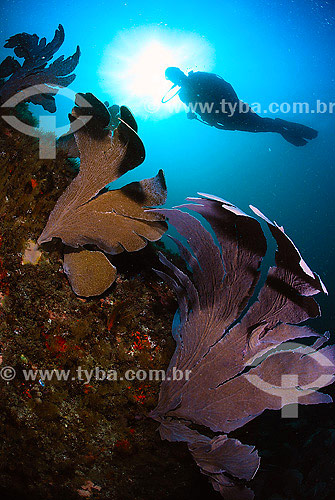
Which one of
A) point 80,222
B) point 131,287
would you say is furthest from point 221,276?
point 80,222

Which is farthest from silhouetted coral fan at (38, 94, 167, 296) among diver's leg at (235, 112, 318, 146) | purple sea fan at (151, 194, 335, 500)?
diver's leg at (235, 112, 318, 146)

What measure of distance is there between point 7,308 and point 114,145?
3.47ft

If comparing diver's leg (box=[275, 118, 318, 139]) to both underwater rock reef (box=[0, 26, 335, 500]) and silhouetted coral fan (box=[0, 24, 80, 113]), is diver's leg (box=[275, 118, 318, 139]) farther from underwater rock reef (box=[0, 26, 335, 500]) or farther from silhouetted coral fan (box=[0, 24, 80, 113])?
underwater rock reef (box=[0, 26, 335, 500])

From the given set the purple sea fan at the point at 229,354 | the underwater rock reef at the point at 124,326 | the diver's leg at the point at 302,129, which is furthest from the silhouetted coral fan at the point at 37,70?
the diver's leg at the point at 302,129

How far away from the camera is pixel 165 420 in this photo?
1325 millimetres

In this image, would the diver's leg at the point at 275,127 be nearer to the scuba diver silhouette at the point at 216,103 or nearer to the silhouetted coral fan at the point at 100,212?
the scuba diver silhouette at the point at 216,103

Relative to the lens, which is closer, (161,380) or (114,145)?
(114,145)

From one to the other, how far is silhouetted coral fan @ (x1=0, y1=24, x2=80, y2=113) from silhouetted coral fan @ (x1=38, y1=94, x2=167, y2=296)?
1072 mm

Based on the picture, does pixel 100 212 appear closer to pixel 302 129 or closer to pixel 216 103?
pixel 216 103

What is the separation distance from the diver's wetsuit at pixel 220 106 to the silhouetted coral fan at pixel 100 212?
620 cm

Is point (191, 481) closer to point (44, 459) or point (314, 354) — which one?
point (44, 459)

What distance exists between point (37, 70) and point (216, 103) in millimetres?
5781

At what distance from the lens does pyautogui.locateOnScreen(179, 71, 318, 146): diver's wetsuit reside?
6145 mm

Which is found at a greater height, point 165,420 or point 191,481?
point 165,420
